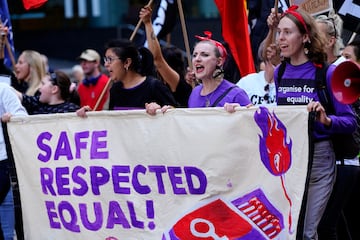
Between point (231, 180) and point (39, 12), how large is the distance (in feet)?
56.2

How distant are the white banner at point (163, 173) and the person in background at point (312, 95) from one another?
16 cm

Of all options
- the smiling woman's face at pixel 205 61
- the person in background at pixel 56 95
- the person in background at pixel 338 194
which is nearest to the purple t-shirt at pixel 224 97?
the smiling woman's face at pixel 205 61

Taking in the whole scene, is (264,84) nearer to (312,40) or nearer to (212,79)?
(212,79)

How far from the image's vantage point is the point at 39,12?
897 inches

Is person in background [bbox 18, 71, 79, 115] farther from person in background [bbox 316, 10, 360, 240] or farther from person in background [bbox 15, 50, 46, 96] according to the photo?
person in background [bbox 316, 10, 360, 240]

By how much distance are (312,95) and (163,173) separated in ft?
Answer: 3.69

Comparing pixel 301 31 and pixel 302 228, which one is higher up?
pixel 301 31

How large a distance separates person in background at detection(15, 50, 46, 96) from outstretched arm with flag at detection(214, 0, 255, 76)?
107 inches

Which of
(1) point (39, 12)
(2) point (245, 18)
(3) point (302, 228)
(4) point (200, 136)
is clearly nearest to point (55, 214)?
(4) point (200, 136)

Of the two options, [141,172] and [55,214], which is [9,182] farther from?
[141,172]

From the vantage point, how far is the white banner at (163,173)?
6.14 meters

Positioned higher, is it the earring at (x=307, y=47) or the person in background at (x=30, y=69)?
the earring at (x=307, y=47)

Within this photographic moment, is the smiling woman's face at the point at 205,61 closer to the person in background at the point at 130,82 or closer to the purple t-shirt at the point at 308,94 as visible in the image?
the purple t-shirt at the point at 308,94

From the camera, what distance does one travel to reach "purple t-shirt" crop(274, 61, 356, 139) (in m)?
6.05
